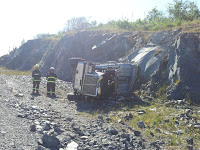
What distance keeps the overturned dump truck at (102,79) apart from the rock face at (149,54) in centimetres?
74

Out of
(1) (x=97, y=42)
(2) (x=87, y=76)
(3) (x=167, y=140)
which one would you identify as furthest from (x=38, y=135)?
(1) (x=97, y=42)

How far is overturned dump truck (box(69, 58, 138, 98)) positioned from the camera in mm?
11219

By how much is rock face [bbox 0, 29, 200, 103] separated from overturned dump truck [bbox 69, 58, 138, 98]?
2.44 feet

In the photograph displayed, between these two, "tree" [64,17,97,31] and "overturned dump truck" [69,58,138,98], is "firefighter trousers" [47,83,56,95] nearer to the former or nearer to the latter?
"overturned dump truck" [69,58,138,98]

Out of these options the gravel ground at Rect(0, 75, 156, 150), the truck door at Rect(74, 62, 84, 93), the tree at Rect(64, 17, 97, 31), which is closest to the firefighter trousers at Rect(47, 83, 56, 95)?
the truck door at Rect(74, 62, 84, 93)

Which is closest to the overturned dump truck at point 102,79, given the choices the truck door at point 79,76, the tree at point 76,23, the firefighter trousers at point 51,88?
the truck door at point 79,76

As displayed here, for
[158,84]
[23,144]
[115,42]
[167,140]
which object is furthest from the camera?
[115,42]

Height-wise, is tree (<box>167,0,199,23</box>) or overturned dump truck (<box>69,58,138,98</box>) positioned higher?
tree (<box>167,0,199,23</box>)

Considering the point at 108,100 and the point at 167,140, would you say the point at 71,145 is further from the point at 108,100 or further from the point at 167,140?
the point at 108,100

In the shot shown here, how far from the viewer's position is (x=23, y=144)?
497 cm

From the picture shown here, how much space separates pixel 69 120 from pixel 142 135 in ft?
8.35

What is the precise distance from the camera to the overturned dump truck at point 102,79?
11219 millimetres

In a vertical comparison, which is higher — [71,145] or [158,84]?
[158,84]

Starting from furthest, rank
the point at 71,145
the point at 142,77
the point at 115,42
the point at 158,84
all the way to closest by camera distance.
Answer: the point at 115,42 → the point at 142,77 → the point at 158,84 → the point at 71,145
